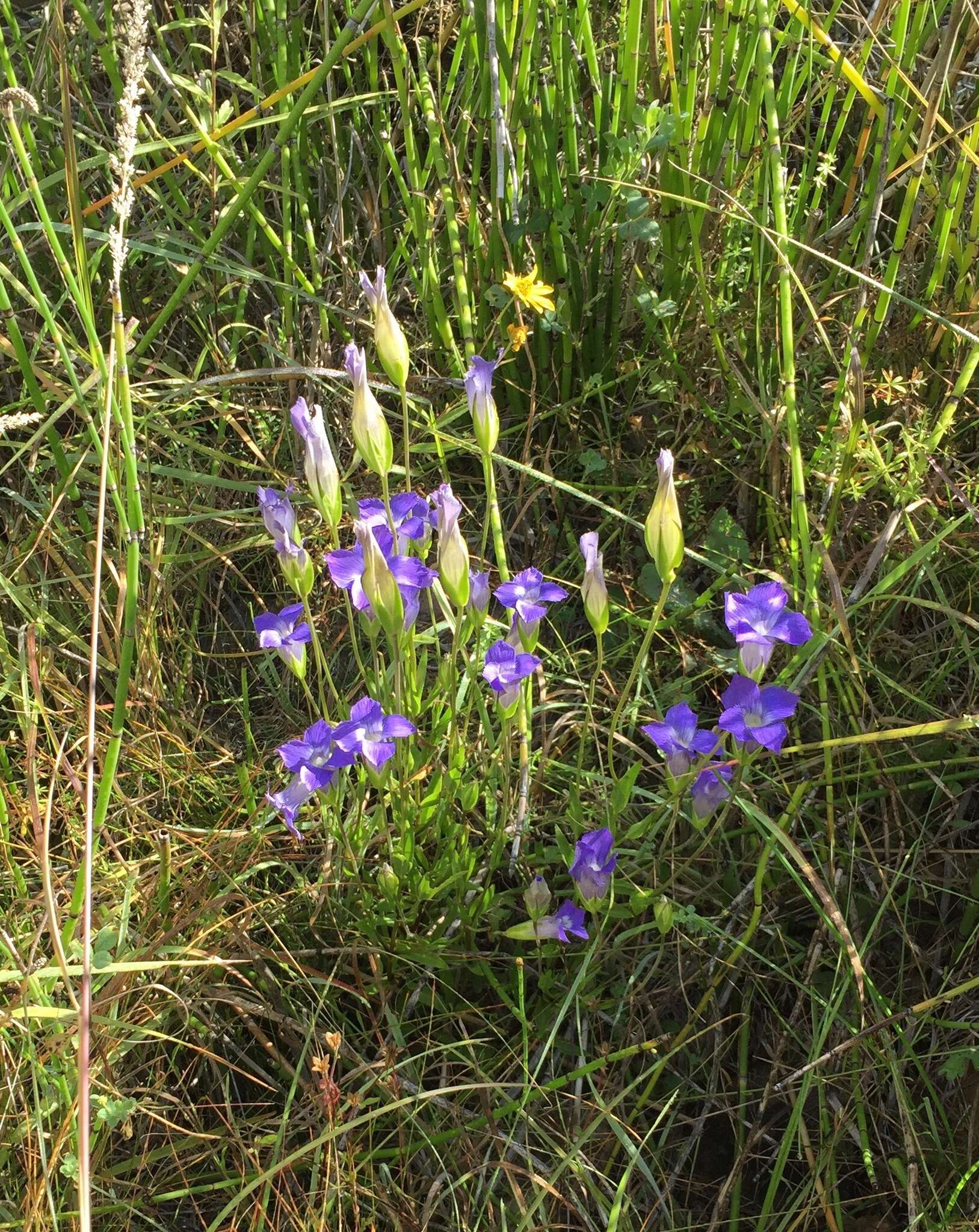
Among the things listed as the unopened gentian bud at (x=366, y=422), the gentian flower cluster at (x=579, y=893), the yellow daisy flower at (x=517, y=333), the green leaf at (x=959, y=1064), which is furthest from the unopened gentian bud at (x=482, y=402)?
the green leaf at (x=959, y=1064)

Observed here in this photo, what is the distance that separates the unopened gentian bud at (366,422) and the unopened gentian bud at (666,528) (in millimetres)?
261

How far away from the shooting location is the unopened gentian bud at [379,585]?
3.43ft

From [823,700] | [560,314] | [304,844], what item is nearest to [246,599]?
[304,844]

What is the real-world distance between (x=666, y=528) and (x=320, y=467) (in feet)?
1.11

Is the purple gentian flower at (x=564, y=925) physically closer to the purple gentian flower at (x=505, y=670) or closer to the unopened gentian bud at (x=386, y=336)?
the purple gentian flower at (x=505, y=670)

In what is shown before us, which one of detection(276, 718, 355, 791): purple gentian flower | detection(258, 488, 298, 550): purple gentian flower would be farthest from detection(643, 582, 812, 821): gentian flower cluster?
detection(258, 488, 298, 550): purple gentian flower

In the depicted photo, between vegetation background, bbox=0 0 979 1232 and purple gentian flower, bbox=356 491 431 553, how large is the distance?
0.24m

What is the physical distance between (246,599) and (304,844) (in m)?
0.49

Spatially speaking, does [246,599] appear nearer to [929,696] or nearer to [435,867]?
[435,867]

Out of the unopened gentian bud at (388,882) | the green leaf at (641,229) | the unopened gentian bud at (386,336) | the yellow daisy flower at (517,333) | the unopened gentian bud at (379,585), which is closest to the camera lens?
the unopened gentian bud at (379,585)

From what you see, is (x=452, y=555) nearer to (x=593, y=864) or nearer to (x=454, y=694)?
(x=454, y=694)

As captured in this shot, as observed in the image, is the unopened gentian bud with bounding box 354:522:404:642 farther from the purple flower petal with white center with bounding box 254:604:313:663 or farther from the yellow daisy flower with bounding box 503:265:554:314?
the yellow daisy flower with bounding box 503:265:554:314


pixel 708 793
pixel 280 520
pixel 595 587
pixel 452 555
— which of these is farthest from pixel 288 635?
pixel 708 793

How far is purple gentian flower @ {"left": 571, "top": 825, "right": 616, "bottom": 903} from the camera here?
118cm
